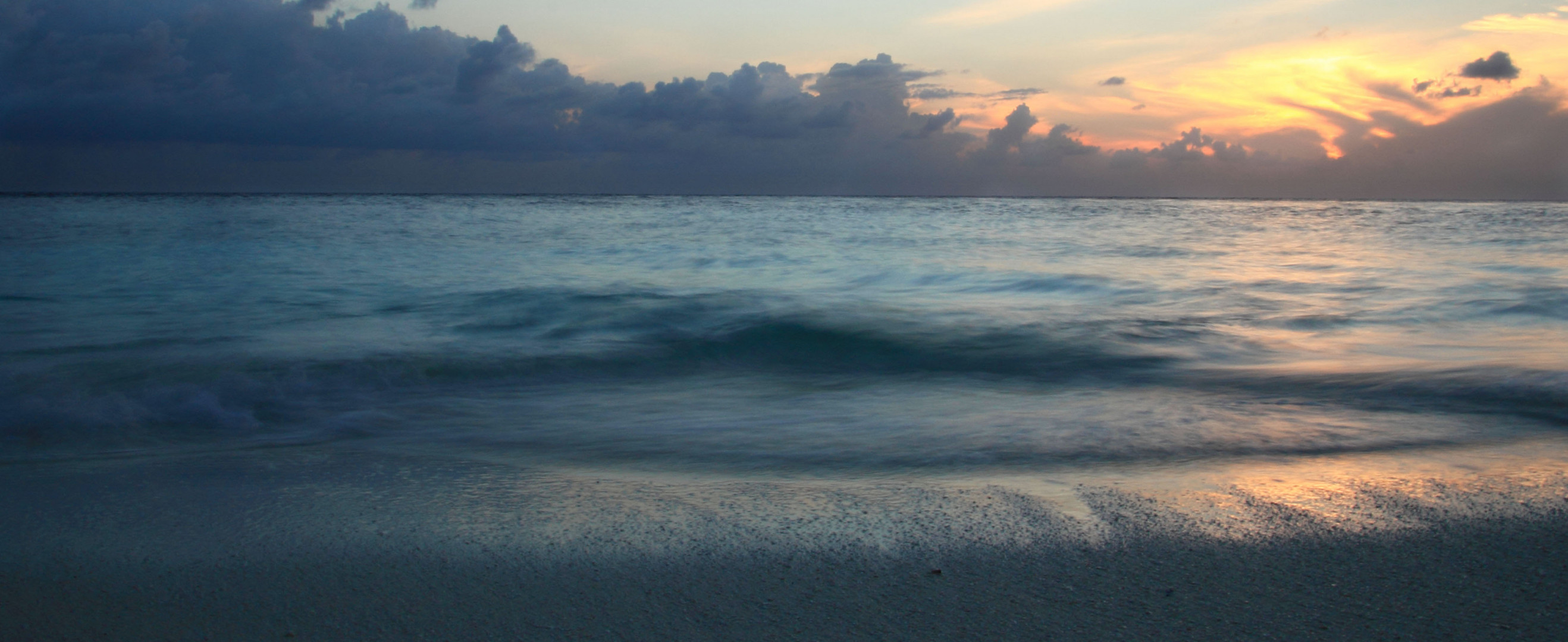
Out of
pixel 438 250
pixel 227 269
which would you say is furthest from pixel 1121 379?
pixel 438 250

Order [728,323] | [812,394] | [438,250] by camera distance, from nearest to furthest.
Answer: [812,394] < [728,323] < [438,250]

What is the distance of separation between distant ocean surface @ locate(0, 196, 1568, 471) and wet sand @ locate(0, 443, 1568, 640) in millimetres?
578

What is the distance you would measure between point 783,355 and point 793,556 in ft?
16.3

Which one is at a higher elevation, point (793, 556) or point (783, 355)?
point (793, 556)

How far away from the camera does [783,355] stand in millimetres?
7391

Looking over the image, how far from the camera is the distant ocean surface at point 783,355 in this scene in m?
4.09

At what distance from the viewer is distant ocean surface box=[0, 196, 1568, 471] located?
4086mm

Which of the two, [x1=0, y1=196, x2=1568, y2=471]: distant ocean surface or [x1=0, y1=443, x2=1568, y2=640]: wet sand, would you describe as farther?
[x1=0, y1=196, x2=1568, y2=471]: distant ocean surface

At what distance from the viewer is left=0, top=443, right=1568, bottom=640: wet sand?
2.05m

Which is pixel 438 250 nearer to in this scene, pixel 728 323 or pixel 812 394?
pixel 728 323

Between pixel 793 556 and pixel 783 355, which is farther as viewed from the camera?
pixel 783 355

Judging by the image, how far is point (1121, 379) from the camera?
19.8 ft

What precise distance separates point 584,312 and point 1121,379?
19.1 feet

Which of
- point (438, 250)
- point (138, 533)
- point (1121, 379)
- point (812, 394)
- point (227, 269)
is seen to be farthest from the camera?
point (438, 250)
